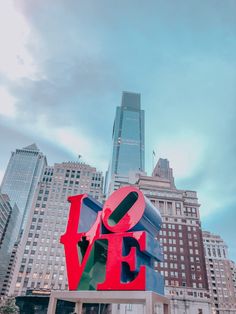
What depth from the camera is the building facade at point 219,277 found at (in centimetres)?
11400

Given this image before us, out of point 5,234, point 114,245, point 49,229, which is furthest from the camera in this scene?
point 5,234

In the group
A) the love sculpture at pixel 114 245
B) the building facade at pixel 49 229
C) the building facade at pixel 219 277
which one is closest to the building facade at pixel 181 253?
the building facade at pixel 49 229

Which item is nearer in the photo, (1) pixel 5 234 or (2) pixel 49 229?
(2) pixel 49 229

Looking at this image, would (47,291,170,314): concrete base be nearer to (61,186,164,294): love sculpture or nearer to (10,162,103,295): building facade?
(61,186,164,294): love sculpture

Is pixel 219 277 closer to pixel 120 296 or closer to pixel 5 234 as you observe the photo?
pixel 5 234

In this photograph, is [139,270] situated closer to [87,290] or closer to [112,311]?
[87,290]

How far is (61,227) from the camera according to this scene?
114938mm

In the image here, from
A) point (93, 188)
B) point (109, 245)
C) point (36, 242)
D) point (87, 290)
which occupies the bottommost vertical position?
point (87, 290)

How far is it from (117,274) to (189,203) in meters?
94.7

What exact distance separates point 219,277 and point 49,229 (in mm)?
84969

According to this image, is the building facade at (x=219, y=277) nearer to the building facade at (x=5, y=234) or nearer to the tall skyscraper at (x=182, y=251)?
the tall skyscraper at (x=182, y=251)

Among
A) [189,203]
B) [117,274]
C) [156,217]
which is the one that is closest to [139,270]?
[117,274]

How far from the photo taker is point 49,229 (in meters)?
113

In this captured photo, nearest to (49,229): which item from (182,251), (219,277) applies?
(182,251)
